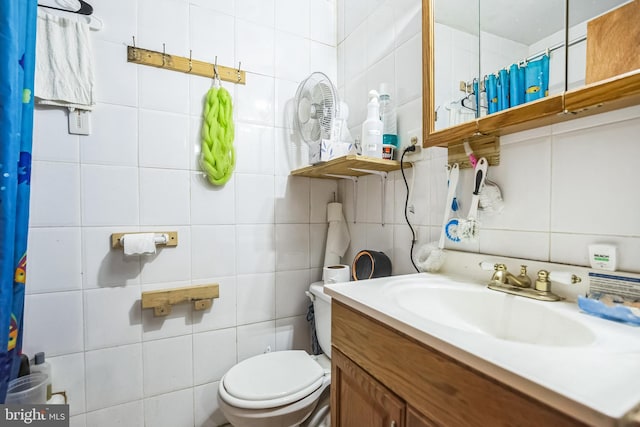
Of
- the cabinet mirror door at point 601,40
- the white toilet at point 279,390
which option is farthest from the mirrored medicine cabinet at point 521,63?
the white toilet at point 279,390

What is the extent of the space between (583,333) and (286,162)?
4.23ft

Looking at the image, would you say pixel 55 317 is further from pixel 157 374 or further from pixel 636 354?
pixel 636 354

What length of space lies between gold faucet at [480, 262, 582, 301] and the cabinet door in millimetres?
402

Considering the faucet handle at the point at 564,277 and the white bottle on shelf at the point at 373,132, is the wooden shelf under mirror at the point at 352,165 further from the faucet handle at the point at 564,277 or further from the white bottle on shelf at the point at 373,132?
the faucet handle at the point at 564,277

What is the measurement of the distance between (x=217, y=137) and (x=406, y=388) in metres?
1.20

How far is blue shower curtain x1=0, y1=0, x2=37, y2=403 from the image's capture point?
2.64 feet

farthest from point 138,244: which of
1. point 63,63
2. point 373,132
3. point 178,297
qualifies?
point 373,132

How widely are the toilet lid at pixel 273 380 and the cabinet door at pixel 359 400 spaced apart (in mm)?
247

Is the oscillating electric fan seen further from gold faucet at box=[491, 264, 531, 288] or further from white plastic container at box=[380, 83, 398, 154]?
gold faucet at box=[491, 264, 531, 288]

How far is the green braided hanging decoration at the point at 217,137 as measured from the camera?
130 centimetres

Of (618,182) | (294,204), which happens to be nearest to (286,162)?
(294,204)

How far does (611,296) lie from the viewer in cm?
60

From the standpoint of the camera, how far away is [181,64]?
50.3 inches

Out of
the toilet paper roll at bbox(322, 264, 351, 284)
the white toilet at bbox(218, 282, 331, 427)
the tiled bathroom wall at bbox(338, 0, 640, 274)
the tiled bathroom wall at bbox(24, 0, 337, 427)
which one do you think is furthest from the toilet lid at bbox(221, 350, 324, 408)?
the tiled bathroom wall at bbox(338, 0, 640, 274)
